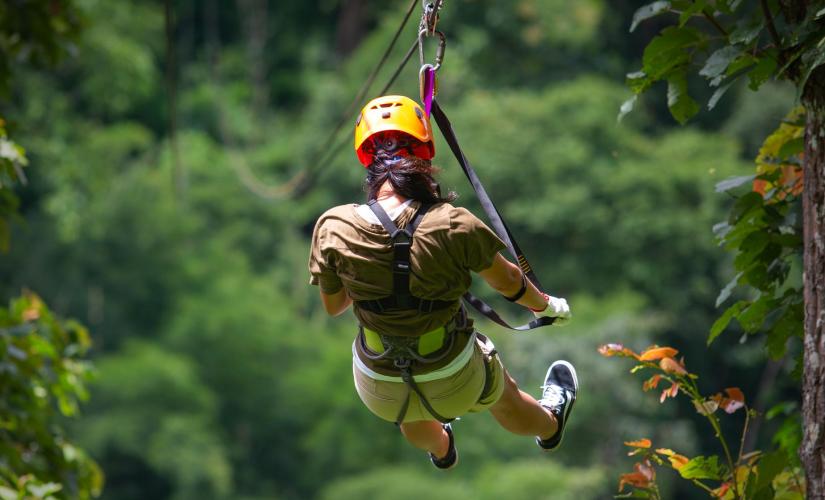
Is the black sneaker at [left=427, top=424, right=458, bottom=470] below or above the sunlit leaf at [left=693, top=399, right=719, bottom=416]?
below

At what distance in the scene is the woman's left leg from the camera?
393cm

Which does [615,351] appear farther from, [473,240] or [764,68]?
[764,68]

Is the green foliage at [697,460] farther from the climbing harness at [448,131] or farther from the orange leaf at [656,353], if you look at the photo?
the climbing harness at [448,131]

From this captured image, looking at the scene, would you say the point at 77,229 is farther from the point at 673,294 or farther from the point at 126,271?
the point at 673,294

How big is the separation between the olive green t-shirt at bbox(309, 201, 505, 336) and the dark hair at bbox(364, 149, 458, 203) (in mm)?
38

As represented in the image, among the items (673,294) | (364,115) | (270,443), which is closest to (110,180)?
(270,443)

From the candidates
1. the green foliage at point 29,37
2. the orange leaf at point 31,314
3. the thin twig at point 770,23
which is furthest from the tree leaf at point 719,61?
the green foliage at point 29,37

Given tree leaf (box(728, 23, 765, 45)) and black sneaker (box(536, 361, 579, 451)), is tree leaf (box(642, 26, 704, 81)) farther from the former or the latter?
black sneaker (box(536, 361, 579, 451))

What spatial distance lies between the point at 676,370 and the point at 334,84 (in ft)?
88.1

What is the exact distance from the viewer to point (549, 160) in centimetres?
2645

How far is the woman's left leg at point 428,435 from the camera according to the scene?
3.93 metres

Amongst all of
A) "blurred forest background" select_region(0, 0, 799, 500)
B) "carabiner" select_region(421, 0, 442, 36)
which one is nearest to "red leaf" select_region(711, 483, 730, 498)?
"carabiner" select_region(421, 0, 442, 36)

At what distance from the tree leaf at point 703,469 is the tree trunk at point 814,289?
0.24 m

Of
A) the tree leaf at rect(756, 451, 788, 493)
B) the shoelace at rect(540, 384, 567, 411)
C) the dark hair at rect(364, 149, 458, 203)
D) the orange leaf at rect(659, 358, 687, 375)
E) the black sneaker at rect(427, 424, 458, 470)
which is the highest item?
the dark hair at rect(364, 149, 458, 203)
